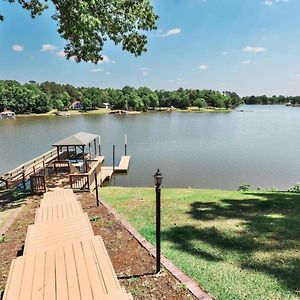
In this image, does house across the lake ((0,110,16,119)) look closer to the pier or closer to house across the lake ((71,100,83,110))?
house across the lake ((71,100,83,110))

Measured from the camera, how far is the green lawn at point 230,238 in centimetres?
450

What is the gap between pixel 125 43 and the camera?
437 inches

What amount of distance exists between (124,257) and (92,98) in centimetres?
11675

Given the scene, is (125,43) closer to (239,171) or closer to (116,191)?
(116,191)

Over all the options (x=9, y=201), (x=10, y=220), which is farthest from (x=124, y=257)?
(x=9, y=201)

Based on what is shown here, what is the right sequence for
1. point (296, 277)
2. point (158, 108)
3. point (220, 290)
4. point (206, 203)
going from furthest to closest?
point (158, 108) → point (206, 203) → point (296, 277) → point (220, 290)

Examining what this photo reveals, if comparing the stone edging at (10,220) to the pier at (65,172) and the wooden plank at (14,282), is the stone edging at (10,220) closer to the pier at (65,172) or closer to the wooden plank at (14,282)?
the pier at (65,172)

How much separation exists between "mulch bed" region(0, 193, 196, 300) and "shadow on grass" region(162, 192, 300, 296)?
92 cm

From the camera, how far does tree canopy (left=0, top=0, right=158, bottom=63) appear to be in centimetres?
848

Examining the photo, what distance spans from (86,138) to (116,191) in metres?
9.30

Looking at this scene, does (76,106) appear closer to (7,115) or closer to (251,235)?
(7,115)

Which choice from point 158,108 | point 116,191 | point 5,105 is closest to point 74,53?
point 116,191

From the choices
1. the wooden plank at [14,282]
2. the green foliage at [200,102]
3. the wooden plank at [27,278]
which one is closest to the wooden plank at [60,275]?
the wooden plank at [27,278]

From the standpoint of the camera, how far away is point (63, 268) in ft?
12.4
